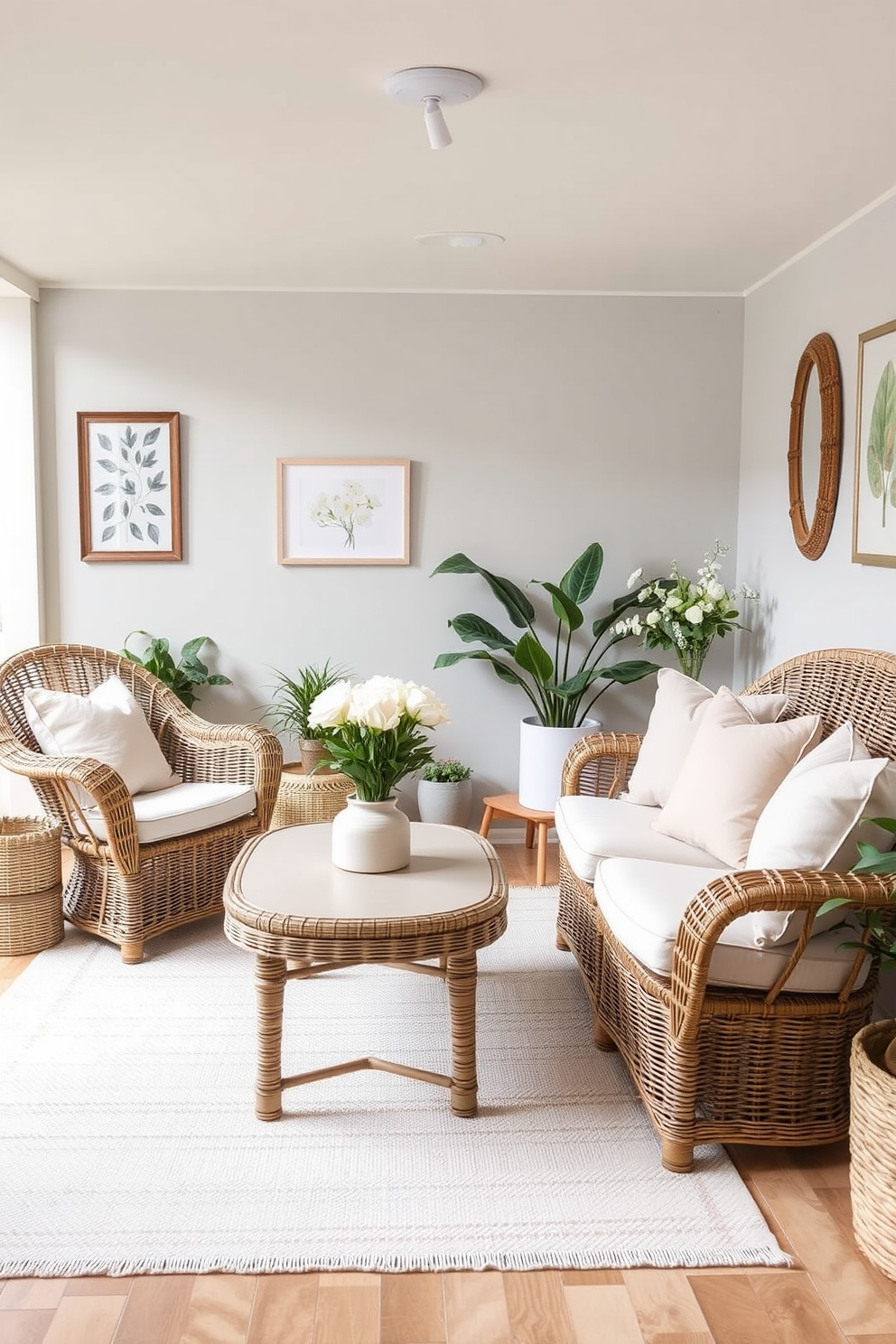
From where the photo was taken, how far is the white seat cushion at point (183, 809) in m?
3.75

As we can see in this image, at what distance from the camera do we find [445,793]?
4898 mm

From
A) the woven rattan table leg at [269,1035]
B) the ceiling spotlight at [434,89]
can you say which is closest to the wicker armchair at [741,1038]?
the woven rattan table leg at [269,1035]

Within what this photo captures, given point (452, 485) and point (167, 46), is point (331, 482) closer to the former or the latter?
point (452, 485)

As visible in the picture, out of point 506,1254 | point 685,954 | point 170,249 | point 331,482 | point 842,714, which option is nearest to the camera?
point 506,1254

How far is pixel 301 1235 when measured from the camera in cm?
224

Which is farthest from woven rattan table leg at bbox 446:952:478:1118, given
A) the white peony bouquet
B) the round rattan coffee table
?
the white peony bouquet

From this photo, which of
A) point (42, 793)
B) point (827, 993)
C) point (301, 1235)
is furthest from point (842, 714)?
point (42, 793)

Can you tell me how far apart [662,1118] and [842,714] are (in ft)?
→ 4.10

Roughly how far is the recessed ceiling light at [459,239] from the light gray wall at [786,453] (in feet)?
3.78

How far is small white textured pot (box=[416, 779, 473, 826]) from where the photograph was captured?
16.1ft

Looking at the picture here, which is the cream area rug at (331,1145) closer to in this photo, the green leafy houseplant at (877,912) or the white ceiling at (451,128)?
the green leafy houseplant at (877,912)

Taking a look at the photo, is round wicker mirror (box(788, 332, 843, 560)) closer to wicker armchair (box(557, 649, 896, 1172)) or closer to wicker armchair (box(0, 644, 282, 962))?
wicker armchair (box(557, 649, 896, 1172))

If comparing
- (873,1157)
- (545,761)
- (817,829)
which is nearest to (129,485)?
(545,761)

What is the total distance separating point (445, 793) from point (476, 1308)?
9.59ft
